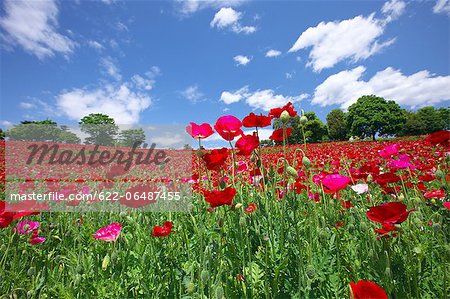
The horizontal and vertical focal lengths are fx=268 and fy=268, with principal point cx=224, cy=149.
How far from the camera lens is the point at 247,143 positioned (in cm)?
153

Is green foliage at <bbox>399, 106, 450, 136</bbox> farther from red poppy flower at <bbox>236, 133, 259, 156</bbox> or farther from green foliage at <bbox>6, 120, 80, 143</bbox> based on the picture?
green foliage at <bbox>6, 120, 80, 143</bbox>

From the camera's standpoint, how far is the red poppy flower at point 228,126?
1.60 meters

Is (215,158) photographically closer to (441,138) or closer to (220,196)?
(220,196)

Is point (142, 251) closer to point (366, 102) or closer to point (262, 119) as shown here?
point (262, 119)

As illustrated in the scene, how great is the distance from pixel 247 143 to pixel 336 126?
2263 inches

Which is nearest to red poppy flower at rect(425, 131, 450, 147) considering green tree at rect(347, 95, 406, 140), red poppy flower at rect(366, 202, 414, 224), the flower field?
the flower field

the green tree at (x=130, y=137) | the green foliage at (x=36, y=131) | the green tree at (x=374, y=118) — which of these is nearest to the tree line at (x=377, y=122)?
the green tree at (x=374, y=118)

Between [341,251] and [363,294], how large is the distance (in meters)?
0.92

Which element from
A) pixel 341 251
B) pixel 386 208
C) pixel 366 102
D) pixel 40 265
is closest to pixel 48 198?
pixel 40 265

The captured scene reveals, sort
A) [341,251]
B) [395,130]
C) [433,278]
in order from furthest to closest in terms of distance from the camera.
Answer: [395,130], [341,251], [433,278]

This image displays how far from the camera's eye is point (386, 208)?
1.09 m

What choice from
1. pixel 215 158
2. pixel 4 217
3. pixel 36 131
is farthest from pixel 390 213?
pixel 36 131

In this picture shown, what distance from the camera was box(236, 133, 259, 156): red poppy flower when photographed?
1516 mm

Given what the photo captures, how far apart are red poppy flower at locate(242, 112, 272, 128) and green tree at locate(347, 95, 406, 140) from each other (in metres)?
48.0
